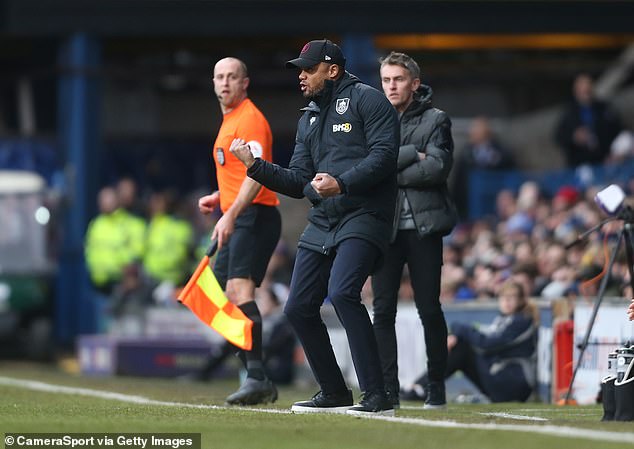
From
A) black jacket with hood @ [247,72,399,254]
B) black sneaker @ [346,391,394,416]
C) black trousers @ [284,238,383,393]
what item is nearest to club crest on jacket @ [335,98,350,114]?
black jacket with hood @ [247,72,399,254]

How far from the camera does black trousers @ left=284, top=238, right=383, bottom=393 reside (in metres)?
9.59

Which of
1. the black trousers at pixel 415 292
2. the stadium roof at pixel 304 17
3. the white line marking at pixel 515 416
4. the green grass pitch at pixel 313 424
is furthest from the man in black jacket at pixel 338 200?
the stadium roof at pixel 304 17

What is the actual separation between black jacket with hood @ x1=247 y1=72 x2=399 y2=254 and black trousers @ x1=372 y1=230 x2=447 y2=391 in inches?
42.2

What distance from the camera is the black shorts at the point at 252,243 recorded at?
37.0 feet

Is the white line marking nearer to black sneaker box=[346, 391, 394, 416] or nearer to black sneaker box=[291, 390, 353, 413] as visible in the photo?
black sneaker box=[346, 391, 394, 416]

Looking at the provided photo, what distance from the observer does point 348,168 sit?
32.0 feet

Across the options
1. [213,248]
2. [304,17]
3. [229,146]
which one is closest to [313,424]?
[213,248]

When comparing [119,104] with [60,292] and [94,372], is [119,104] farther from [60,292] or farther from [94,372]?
[94,372]

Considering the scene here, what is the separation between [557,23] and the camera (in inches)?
960

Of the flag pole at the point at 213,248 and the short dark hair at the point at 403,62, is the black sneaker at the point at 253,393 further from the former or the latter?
the short dark hair at the point at 403,62

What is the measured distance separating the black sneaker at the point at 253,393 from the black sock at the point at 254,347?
72 millimetres

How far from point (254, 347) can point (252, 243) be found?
0.70m

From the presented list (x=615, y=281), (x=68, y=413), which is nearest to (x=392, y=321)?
(x=68, y=413)

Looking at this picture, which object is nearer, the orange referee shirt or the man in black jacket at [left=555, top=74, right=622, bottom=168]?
the orange referee shirt
